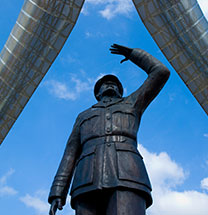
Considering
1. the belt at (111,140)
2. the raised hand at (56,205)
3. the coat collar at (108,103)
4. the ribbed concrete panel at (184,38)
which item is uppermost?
the ribbed concrete panel at (184,38)

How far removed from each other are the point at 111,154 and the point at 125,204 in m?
0.44

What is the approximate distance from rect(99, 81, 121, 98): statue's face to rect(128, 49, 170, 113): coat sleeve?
25 centimetres

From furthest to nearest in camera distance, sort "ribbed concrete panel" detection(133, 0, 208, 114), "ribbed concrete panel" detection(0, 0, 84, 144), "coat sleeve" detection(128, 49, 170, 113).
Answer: "ribbed concrete panel" detection(0, 0, 84, 144)
"ribbed concrete panel" detection(133, 0, 208, 114)
"coat sleeve" detection(128, 49, 170, 113)

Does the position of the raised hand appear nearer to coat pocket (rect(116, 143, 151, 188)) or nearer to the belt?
the belt

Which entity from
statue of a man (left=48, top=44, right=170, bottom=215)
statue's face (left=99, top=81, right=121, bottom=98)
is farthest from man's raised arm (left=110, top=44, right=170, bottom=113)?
statue's face (left=99, top=81, right=121, bottom=98)

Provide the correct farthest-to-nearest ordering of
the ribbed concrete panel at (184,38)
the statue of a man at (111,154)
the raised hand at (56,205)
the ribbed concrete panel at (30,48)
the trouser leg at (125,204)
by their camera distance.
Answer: the ribbed concrete panel at (30,48), the ribbed concrete panel at (184,38), the raised hand at (56,205), the statue of a man at (111,154), the trouser leg at (125,204)

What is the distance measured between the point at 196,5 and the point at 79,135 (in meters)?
4.70

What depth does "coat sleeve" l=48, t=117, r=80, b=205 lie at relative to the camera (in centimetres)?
274

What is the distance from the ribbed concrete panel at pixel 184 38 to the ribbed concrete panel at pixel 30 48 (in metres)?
1.76

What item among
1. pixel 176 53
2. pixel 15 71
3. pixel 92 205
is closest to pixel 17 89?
pixel 15 71

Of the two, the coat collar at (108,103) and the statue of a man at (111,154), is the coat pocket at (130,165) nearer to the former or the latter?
the statue of a man at (111,154)

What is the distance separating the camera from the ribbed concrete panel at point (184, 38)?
6387mm

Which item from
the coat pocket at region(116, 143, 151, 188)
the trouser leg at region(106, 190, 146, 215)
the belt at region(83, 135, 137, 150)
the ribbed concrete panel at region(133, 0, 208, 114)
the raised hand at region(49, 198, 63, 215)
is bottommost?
the trouser leg at region(106, 190, 146, 215)

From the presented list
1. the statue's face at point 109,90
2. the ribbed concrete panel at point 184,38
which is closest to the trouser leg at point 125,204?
the statue's face at point 109,90
